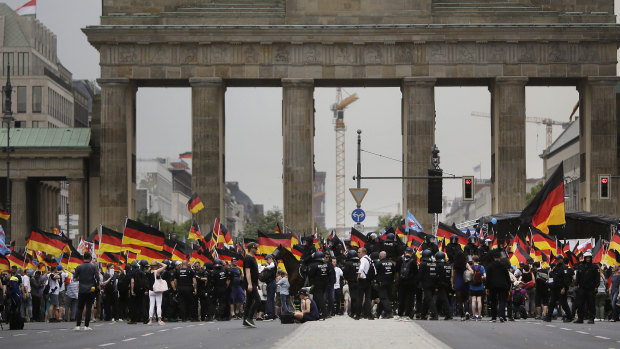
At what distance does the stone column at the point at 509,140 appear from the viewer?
93875 mm

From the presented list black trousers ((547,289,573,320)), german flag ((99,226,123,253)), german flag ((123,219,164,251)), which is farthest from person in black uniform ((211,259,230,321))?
black trousers ((547,289,573,320))

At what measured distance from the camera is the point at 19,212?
9869 cm

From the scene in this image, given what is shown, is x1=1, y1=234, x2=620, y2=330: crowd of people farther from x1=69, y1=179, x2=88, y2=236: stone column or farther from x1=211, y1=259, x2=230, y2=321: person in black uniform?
x1=69, y1=179, x2=88, y2=236: stone column

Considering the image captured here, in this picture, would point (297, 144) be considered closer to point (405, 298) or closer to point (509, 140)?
point (509, 140)

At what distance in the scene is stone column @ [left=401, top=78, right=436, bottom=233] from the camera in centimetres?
9400

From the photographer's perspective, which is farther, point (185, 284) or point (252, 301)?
point (185, 284)

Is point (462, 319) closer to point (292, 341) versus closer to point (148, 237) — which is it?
point (148, 237)

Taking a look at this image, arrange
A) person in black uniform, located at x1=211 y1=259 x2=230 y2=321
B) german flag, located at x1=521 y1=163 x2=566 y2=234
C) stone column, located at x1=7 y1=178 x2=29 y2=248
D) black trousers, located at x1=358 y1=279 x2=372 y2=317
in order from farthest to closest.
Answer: stone column, located at x1=7 y1=178 x2=29 y2=248, person in black uniform, located at x1=211 y1=259 x2=230 y2=321, german flag, located at x1=521 y1=163 x2=566 y2=234, black trousers, located at x1=358 y1=279 x2=372 y2=317

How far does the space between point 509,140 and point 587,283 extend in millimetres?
51949

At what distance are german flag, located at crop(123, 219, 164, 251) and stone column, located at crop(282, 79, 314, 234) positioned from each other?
165 ft

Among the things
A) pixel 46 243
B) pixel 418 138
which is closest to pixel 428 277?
pixel 46 243

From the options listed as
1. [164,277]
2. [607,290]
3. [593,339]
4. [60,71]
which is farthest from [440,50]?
[60,71]

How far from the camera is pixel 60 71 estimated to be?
543ft

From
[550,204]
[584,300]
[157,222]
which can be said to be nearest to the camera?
[550,204]
